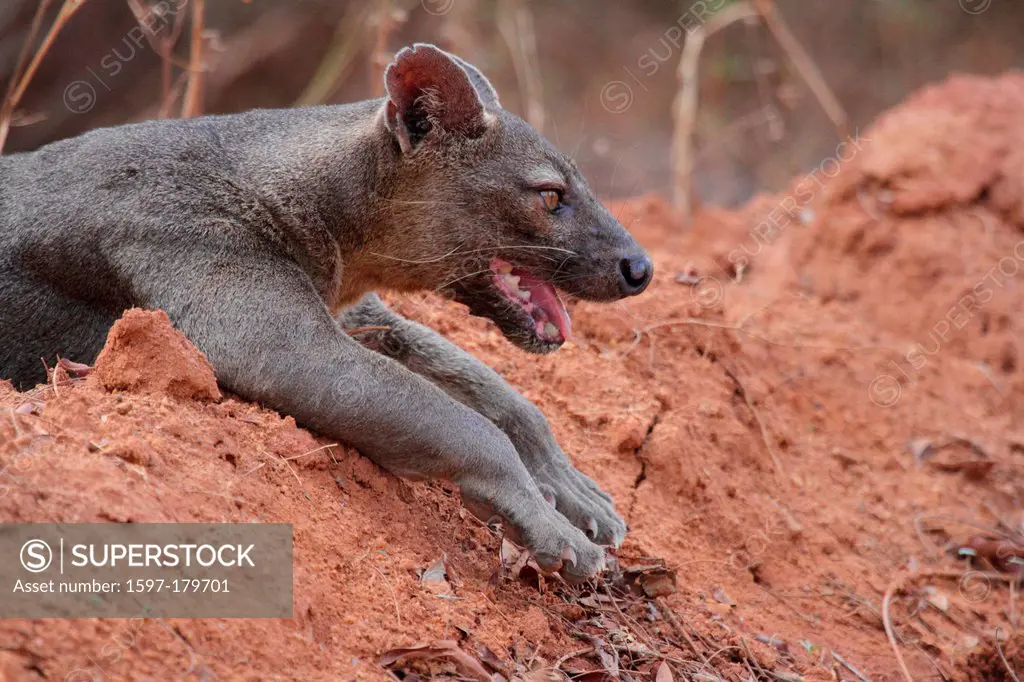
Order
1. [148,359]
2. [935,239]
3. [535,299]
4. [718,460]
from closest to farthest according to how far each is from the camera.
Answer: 1. [148,359]
2. [535,299]
3. [718,460]
4. [935,239]

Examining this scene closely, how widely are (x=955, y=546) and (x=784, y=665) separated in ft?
7.17

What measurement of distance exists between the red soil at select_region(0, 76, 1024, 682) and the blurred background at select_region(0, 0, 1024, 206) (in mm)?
4547

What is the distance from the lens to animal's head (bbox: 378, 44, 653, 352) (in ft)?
16.0

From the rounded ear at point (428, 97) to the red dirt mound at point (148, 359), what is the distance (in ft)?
4.56

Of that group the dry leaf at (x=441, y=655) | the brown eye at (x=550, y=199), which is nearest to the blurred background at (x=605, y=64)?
the brown eye at (x=550, y=199)

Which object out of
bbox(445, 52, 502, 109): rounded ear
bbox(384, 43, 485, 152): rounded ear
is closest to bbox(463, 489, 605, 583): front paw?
bbox(384, 43, 485, 152): rounded ear

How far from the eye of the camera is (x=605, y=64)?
18.3 meters

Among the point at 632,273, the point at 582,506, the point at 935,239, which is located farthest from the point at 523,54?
the point at 582,506

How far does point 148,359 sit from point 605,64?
602 inches

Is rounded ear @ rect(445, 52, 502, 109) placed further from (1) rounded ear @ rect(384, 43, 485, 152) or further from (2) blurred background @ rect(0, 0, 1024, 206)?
(2) blurred background @ rect(0, 0, 1024, 206)

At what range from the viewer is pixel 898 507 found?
6676 mm

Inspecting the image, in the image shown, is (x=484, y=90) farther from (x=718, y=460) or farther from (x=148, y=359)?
(x=718, y=460)

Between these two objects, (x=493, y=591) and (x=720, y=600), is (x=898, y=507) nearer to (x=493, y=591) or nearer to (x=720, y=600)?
(x=720, y=600)

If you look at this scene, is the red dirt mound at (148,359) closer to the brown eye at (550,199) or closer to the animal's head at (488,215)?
the animal's head at (488,215)
